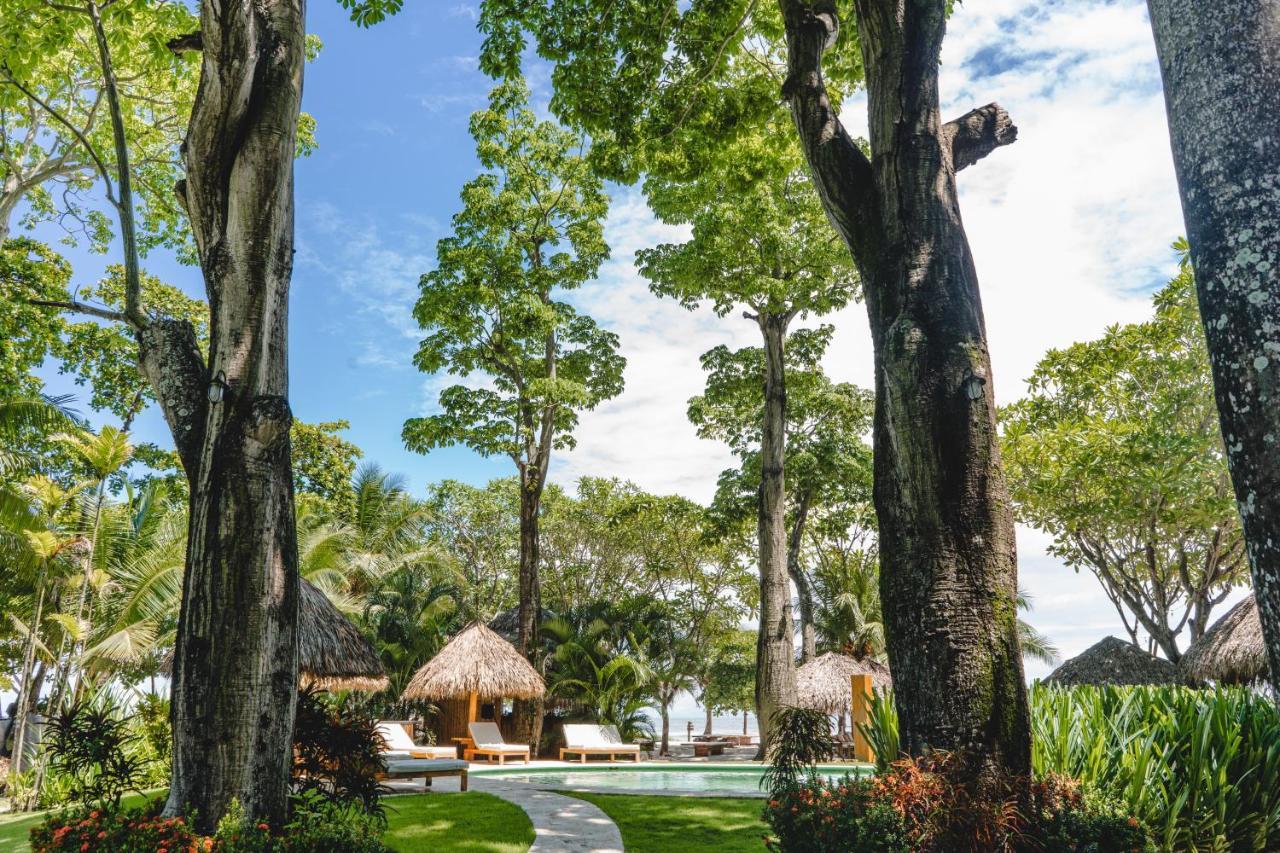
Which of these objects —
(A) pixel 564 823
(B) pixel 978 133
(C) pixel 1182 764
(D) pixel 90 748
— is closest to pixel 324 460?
(A) pixel 564 823

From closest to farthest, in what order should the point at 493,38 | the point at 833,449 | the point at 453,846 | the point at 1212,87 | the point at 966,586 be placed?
the point at 1212,87 < the point at 966,586 < the point at 453,846 < the point at 493,38 < the point at 833,449

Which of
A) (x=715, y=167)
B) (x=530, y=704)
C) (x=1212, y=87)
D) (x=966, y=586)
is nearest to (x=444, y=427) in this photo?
(x=530, y=704)

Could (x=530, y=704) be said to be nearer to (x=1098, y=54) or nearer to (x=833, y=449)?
(x=833, y=449)

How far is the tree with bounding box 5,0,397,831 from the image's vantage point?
4.64 m

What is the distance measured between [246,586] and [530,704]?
55.0ft

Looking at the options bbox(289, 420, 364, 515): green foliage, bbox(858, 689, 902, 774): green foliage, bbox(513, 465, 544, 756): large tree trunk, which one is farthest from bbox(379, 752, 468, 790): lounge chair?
bbox(289, 420, 364, 515): green foliage

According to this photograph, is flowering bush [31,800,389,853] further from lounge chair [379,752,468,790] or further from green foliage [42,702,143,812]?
lounge chair [379,752,468,790]

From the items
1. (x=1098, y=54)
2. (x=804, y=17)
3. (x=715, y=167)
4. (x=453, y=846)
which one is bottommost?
(x=453, y=846)

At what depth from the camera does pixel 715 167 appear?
9.66 m

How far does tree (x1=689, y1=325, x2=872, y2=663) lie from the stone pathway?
11529 millimetres

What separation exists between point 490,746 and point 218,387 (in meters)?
14.8

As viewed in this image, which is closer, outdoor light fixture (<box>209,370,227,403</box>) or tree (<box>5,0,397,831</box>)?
tree (<box>5,0,397,831</box>)

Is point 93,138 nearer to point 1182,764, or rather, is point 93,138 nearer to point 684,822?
point 684,822

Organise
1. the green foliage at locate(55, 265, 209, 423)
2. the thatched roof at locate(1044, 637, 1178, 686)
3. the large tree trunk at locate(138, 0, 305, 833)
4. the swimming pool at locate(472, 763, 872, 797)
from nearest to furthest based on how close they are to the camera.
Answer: the large tree trunk at locate(138, 0, 305, 833)
the swimming pool at locate(472, 763, 872, 797)
the thatched roof at locate(1044, 637, 1178, 686)
the green foliage at locate(55, 265, 209, 423)
